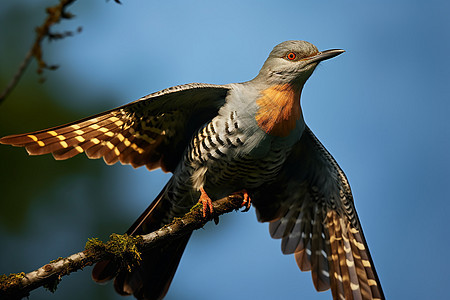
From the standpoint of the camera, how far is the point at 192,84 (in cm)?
423

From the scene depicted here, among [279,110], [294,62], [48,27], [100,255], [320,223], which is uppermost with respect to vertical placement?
[48,27]

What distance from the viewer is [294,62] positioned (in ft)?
15.7

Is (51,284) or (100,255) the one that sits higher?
(100,255)

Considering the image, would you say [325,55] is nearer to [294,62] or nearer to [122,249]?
[294,62]

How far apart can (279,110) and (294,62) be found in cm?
58

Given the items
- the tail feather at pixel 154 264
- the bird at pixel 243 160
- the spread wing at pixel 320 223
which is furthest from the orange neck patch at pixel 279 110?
the tail feather at pixel 154 264

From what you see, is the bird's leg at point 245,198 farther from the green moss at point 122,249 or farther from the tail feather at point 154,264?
the green moss at point 122,249

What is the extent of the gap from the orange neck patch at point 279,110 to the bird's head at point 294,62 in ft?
0.30

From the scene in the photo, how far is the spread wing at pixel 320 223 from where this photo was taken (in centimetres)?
521

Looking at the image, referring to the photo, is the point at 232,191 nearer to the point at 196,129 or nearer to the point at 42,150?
the point at 196,129

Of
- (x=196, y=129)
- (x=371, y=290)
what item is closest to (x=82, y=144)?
(x=196, y=129)

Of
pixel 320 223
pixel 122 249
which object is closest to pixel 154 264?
pixel 122 249

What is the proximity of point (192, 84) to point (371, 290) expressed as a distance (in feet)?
9.05

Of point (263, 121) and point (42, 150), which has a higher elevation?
point (263, 121)
